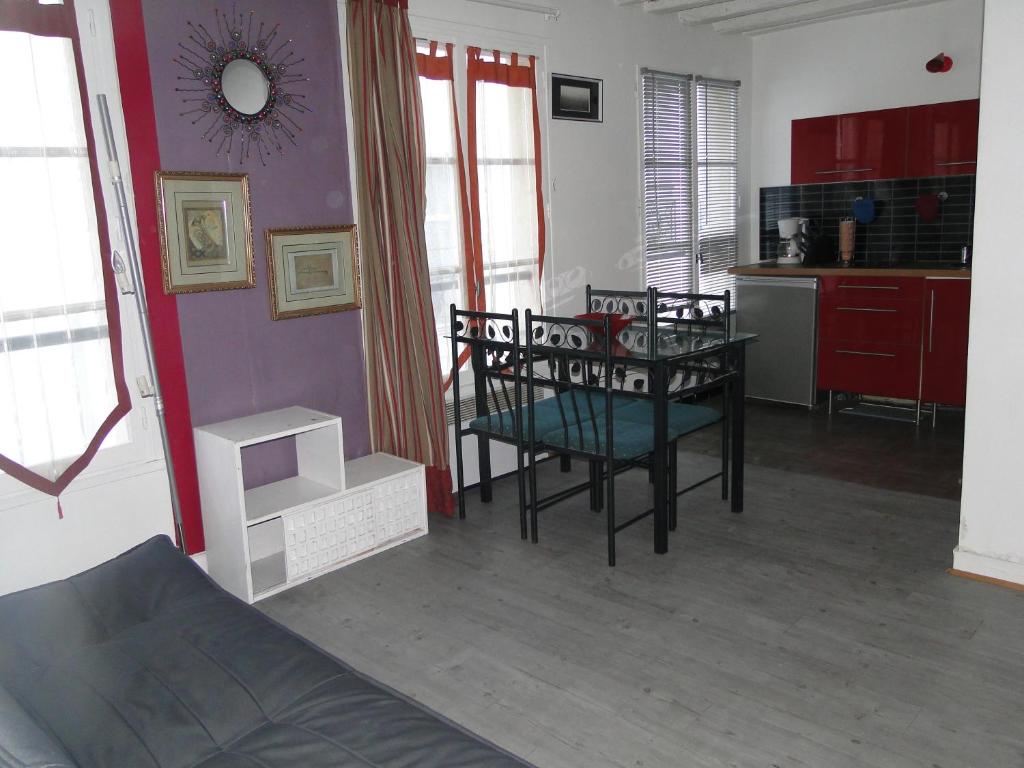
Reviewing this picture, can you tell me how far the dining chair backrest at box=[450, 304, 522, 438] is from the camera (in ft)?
12.0

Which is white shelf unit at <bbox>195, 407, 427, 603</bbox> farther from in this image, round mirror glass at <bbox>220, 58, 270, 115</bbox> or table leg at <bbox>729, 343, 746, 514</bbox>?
table leg at <bbox>729, 343, 746, 514</bbox>

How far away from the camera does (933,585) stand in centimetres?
317

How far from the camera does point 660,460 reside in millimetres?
3459

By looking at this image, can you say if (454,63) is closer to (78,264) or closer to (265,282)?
(265,282)

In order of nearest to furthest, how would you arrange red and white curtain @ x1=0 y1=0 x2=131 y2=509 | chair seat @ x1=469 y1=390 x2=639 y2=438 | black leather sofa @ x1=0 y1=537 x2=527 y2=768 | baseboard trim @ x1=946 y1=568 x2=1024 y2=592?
black leather sofa @ x1=0 y1=537 x2=527 y2=768
red and white curtain @ x1=0 y1=0 x2=131 y2=509
baseboard trim @ x1=946 y1=568 x2=1024 y2=592
chair seat @ x1=469 y1=390 x2=639 y2=438

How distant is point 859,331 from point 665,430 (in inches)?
102

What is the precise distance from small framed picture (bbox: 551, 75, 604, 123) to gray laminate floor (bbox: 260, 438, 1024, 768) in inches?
87.7

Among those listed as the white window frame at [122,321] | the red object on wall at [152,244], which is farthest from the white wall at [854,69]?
the white window frame at [122,321]

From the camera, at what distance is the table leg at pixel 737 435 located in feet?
12.6

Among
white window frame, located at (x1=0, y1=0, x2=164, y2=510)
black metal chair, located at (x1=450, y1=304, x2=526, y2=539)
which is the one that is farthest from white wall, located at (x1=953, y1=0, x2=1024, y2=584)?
white window frame, located at (x1=0, y1=0, x2=164, y2=510)

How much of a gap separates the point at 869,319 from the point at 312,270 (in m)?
3.56

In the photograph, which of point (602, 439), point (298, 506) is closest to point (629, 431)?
point (602, 439)

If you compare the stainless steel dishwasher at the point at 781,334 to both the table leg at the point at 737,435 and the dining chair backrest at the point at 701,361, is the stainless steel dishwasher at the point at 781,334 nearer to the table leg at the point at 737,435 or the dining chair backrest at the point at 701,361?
the dining chair backrest at the point at 701,361

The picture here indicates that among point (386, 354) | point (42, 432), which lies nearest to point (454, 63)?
point (386, 354)
